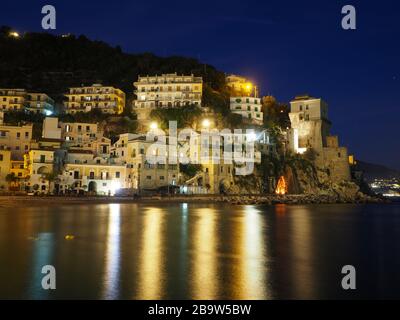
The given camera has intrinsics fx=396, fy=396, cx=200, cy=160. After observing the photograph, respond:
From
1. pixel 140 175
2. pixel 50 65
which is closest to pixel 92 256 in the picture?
pixel 140 175

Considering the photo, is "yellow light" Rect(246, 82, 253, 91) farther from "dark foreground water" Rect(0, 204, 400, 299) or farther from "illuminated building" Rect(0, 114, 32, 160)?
"dark foreground water" Rect(0, 204, 400, 299)

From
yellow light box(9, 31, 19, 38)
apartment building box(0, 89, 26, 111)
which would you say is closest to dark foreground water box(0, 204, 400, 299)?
apartment building box(0, 89, 26, 111)

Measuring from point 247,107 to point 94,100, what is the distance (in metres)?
25.0

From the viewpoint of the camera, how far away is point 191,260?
15695 mm

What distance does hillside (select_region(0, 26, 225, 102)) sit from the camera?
241ft

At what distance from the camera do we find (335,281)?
12.7 metres

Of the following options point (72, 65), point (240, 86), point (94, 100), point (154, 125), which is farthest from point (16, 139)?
point (240, 86)

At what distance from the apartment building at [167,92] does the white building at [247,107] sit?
657 cm

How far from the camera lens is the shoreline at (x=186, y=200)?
138ft

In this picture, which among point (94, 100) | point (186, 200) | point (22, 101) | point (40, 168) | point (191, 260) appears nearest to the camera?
point (191, 260)

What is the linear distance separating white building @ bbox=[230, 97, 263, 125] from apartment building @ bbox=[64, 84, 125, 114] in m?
18.8

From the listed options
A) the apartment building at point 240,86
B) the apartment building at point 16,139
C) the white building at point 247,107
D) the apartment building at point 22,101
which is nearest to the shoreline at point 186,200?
the apartment building at point 16,139

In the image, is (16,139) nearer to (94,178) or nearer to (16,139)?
(16,139)

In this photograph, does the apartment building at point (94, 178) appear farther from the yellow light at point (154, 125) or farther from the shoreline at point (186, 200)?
the yellow light at point (154, 125)
